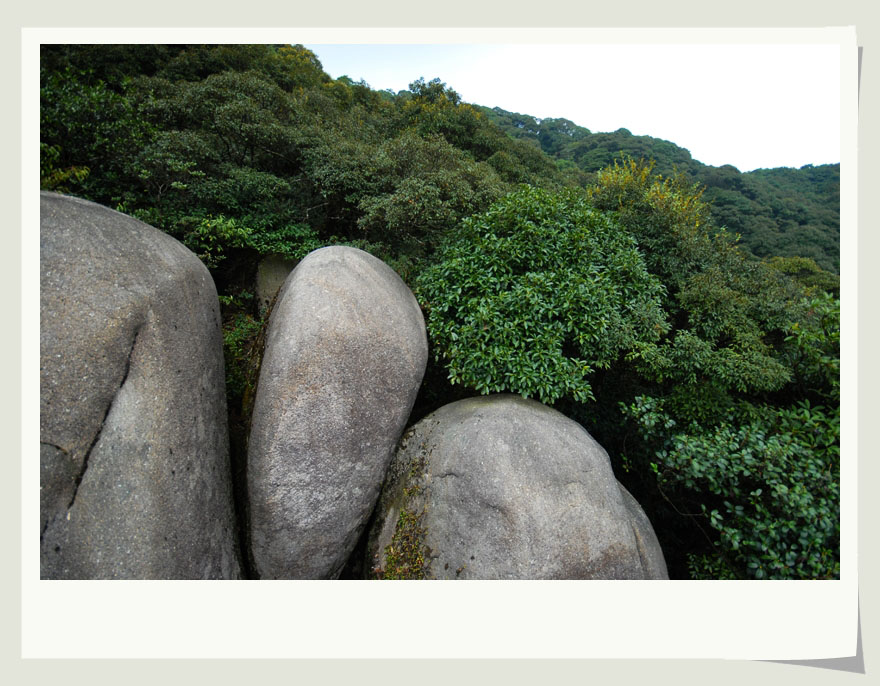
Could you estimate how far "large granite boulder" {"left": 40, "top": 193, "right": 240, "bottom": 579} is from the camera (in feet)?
7.84

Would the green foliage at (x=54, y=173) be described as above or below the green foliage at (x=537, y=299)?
above

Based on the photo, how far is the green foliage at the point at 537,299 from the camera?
388 cm

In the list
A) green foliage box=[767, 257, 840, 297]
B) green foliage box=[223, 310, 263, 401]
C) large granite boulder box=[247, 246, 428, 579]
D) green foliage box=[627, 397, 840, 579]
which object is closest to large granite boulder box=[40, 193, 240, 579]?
large granite boulder box=[247, 246, 428, 579]

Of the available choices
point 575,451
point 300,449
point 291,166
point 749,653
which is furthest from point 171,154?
point 749,653

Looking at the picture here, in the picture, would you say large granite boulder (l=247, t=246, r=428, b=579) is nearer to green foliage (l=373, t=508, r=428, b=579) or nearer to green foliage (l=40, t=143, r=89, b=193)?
green foliage (l=373, t=508, r=428, b=579)

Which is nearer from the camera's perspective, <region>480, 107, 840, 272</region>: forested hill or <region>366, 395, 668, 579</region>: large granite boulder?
<region>366, 395, 668, 579</region>: large granite boulder

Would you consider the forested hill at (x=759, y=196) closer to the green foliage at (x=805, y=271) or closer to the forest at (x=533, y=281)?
the green foliage at (x=805, y=271)

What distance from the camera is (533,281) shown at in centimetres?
413

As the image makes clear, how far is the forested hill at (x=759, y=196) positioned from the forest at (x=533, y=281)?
159 cm

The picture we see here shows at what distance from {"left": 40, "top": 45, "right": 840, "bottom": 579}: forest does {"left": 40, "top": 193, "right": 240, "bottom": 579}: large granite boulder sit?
1002 millimetres

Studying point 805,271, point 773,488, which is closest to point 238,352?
point 773,488

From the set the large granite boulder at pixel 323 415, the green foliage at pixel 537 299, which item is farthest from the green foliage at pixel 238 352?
the green foliage at pixel 537 299

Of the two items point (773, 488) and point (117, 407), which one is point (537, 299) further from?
point (117, 407)

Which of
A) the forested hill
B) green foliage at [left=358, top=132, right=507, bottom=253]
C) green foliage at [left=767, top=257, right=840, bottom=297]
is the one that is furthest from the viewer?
green foliage at [left=767, top=257, right=840, bottom=297]
